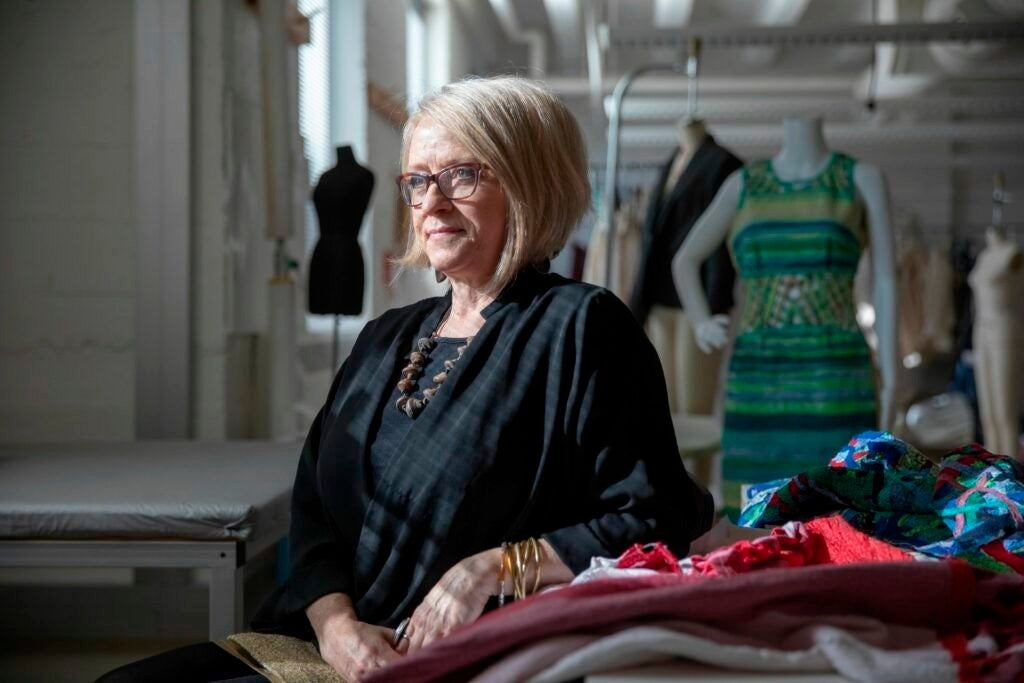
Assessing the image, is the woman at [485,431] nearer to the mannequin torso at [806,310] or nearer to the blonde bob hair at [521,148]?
the blonde bob hair at [521,148]

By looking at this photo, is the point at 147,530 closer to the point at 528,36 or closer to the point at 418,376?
the point at 418,376

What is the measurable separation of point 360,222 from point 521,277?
1.98m

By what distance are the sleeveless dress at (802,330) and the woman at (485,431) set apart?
5.15 ft

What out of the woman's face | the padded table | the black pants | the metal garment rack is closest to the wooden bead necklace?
the woman's face

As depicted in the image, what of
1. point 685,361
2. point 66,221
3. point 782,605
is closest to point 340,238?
point 66,221

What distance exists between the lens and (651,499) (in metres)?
1.29

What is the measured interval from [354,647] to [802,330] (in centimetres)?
193

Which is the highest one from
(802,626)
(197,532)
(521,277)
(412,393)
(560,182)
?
(560,182)

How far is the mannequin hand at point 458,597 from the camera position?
1.28m

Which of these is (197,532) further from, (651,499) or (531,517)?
(651,499)

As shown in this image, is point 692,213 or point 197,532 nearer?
point 197,532

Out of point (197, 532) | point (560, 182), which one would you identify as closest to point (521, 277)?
point (560, 182)

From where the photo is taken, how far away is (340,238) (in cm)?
334

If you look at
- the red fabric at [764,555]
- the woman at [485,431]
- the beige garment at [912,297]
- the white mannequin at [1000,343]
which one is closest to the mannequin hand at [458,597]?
the woman at [485,431]
